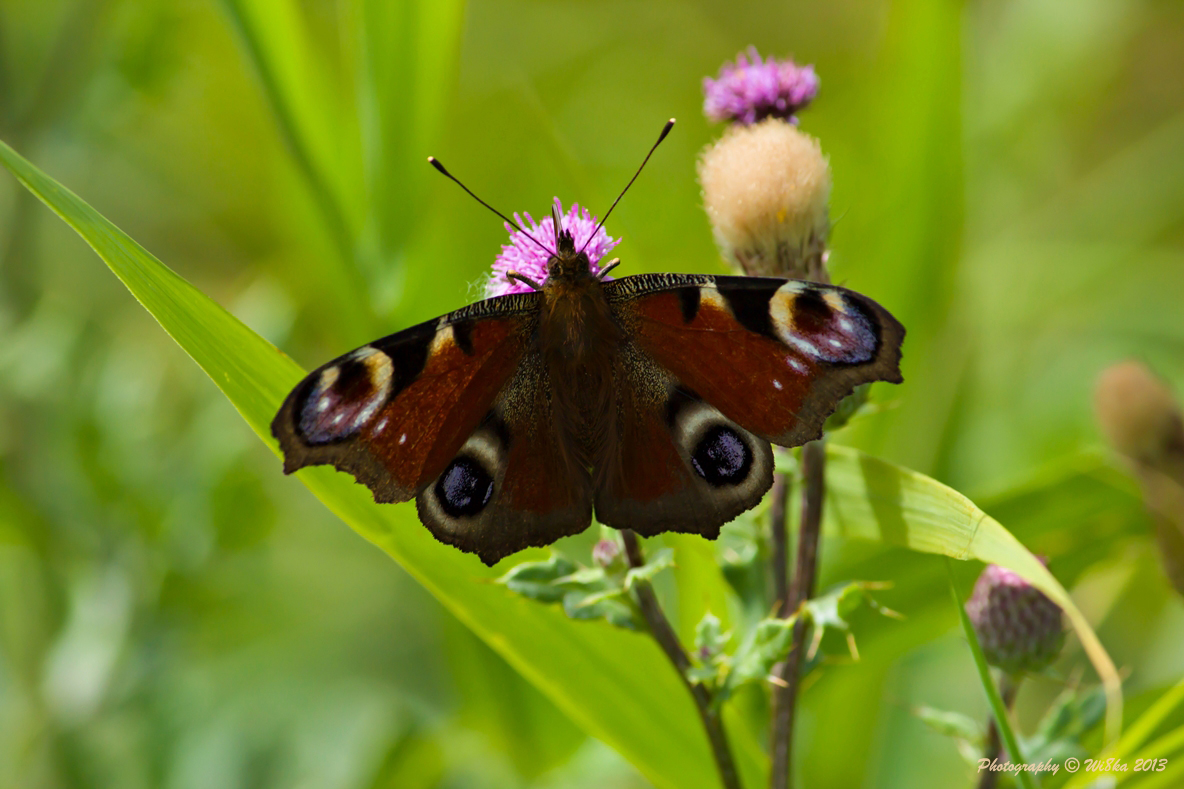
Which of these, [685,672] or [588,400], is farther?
[588,400]

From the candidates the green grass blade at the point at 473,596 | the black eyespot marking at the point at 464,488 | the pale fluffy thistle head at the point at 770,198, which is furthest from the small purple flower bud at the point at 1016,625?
the black eyespot marking at the point at 464,488

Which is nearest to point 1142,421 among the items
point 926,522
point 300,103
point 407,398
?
point 926,522

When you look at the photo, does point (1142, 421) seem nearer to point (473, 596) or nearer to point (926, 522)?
point (926, 522)

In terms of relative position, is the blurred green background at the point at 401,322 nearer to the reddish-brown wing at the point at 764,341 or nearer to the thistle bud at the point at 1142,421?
the thistle bud at the point at 1142,421

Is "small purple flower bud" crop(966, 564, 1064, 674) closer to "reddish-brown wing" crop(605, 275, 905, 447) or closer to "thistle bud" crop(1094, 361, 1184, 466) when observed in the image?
"thistle bud" crop(1094, 361, 1184, 466)

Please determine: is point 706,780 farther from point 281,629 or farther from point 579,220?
point 281,629

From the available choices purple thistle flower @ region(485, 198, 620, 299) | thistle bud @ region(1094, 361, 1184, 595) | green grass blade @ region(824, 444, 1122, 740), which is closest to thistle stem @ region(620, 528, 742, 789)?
green grass blade @ region(824, 444, 1122, 740)
